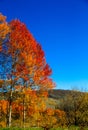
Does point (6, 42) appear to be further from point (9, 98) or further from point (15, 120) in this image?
point (15, 120)

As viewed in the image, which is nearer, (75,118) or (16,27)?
(16,27)

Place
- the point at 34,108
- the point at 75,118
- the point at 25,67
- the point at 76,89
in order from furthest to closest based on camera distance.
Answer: the point at 76,89 → the point at 75,118 → the point at 34,108 → the point at 25,67

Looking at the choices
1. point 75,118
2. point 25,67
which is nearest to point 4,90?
point 25,67

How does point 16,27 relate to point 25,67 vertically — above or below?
above

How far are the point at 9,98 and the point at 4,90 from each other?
1.00 metres

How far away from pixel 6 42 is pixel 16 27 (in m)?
2.15

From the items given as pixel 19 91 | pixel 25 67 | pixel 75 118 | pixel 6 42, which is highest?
pixel 6 42

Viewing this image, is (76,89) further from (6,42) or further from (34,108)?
(6,42)

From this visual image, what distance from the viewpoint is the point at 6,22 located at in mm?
30438

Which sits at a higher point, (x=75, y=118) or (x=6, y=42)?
(x=6, y=42)

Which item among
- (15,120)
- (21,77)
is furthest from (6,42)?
(15,120)

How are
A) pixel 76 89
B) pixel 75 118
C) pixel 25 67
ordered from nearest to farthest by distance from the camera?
pixel 25 67, pixel 75 118, pixel 76 89

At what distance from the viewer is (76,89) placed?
47.2 meters

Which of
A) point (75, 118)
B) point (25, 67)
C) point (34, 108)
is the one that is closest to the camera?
point (25, 67)
